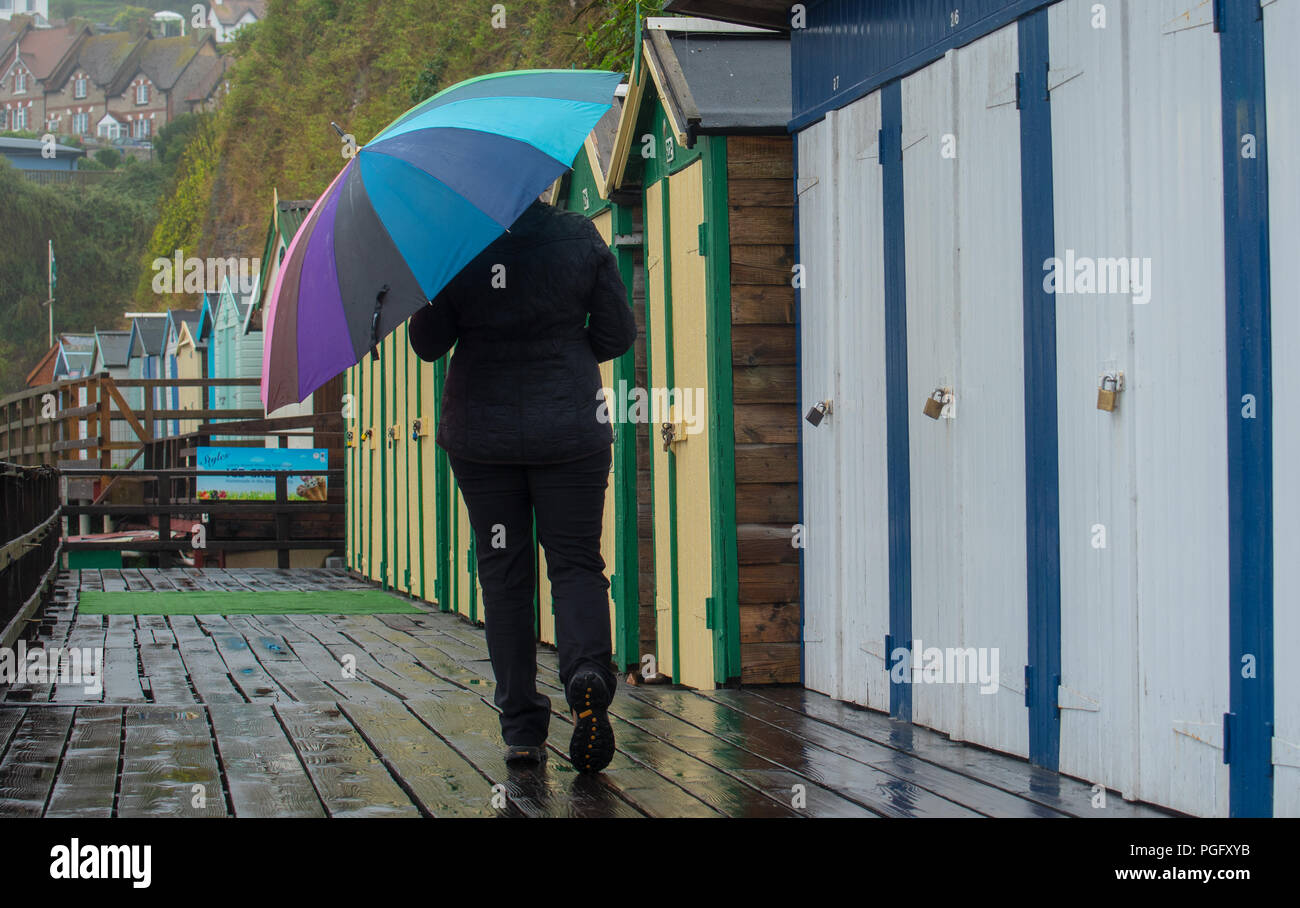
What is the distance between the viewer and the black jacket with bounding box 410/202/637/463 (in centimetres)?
436

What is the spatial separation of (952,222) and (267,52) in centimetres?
4858

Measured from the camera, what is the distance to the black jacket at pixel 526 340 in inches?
172

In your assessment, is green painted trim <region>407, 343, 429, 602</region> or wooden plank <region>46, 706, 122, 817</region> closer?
wooden plank <region>46, 706, 122, 817</region>

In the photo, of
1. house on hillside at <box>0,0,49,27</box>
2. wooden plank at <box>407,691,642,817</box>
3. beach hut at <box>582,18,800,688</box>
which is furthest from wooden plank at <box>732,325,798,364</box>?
house on hillside at <box>0,0,49,27</box>

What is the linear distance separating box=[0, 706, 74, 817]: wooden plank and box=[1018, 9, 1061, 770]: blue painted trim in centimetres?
275

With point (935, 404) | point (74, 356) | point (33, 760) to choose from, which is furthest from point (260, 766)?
point (74, 356)

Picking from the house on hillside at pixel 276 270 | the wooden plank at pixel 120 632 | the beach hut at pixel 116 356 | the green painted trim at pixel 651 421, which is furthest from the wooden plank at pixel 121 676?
the beach hut at pixel 116 356

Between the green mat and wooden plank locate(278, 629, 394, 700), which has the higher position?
wooden plank locate(278, 629, 394, 700)

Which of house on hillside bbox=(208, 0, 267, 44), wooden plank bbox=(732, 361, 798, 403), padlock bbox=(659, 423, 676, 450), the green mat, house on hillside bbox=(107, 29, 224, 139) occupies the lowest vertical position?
the green mat

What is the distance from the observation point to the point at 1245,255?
139 inches

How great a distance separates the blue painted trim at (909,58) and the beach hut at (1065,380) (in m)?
0.01

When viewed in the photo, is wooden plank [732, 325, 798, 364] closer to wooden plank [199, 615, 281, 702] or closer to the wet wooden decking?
the wet wooden decking

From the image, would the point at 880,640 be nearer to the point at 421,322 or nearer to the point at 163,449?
the point at 421,322

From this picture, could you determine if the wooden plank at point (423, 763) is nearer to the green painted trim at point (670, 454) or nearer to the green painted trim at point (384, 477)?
the green painted trim at point (670, 454)
